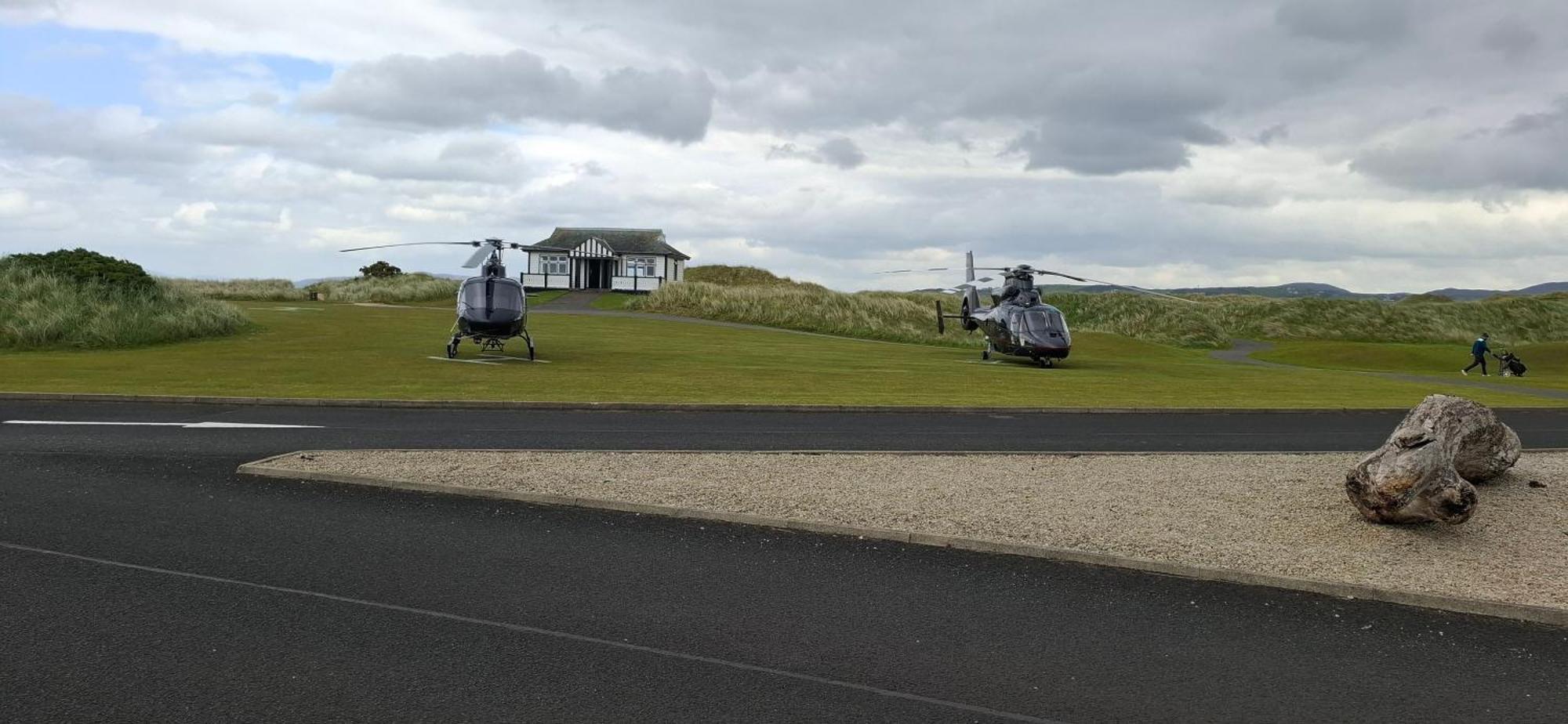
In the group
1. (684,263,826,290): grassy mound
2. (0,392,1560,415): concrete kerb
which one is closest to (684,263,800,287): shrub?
(684,263,826,290): grassy mound

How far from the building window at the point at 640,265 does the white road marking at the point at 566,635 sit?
8166cm

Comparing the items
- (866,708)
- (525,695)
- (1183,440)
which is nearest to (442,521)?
(525,695)

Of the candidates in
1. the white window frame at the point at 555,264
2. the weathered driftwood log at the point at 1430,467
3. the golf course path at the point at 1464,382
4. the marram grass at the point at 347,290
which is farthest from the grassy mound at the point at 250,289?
the weathered driftwood log at the point at 1430,467

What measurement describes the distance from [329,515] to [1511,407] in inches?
988

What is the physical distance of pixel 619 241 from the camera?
91.4m

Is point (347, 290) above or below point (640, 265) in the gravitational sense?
below

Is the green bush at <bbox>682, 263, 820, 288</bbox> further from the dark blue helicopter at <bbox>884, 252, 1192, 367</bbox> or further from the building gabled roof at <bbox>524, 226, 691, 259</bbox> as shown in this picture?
the dark blue helicopter at <bbox>884, 252, 1192, 367</bbox>

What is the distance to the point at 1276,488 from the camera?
37.9 feet

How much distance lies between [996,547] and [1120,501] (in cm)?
239

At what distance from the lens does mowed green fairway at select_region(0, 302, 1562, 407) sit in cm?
2197

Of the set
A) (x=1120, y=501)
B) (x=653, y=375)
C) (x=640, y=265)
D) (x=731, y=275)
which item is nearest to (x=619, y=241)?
(x=640, y=265)

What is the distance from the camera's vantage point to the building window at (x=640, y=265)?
89.7 metres

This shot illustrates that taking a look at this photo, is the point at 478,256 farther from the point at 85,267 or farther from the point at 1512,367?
the point at 1512,367

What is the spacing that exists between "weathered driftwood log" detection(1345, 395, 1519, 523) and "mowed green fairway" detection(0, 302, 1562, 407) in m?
10.0
